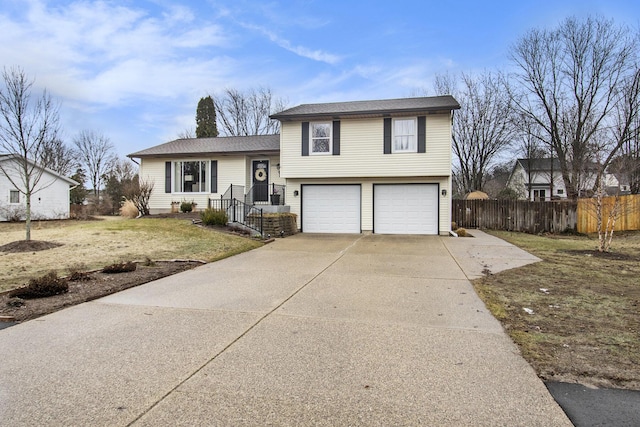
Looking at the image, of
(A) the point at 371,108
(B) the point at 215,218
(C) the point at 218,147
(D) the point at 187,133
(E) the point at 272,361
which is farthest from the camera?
(D) the point at 187,133

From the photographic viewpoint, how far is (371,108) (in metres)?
15.9

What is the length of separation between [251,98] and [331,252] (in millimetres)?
29584

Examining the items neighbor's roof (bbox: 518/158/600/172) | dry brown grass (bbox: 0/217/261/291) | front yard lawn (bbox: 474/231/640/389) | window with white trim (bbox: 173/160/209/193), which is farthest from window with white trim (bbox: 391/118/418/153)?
neighbor's roof (bbox: 518/158/600/172)

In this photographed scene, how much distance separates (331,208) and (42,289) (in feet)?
39.9

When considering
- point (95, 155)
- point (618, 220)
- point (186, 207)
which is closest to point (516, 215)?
point (618, 220)

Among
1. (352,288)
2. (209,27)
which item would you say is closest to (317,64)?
(209,27)

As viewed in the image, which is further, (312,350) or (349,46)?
(349,46)

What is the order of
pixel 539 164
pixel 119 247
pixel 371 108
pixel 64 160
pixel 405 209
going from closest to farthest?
pixel 119 247
pixel 371 108
pixel 405 209
pixel 539 164
pixel 64 160

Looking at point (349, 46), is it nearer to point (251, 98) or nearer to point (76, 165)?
point (251, 98)

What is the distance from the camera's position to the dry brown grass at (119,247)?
26.1 ft

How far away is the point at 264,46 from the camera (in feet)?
54.2

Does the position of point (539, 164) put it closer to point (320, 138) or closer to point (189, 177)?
point (320, 138)

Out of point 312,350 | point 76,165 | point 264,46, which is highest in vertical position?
point 264,46

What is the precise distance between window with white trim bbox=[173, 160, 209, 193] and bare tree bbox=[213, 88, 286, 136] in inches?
673
